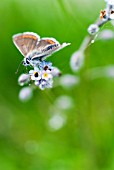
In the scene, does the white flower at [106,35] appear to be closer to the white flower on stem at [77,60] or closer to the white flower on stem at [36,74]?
the white flower on stem at [77,60]

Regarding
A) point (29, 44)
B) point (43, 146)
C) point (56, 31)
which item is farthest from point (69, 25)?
point (29, 44)

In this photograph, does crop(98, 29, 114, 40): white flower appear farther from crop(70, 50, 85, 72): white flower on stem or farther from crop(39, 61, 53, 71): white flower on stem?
crop(39, 61, 53, 71): white flower on stem

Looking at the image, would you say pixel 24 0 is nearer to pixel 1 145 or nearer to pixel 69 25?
pixel 69 25

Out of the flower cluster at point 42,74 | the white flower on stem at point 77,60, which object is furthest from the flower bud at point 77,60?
the flower cluster at point 42,74

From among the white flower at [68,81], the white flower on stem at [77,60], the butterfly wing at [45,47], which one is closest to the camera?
the butterfly wing at [45,47]

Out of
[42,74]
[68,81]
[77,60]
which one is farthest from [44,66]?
[68,81]

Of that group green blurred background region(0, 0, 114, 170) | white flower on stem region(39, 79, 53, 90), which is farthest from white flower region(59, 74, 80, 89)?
white flower on stem region(39, 79, 53, 90)
